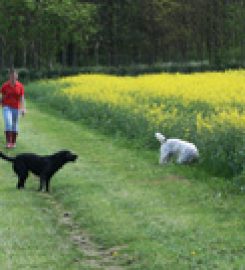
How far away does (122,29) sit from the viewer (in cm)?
7069

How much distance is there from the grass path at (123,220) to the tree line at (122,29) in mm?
45826

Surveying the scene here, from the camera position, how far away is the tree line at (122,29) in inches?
2402

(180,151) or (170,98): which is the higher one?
(170,98)

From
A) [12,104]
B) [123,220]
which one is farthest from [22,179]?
[12,104]

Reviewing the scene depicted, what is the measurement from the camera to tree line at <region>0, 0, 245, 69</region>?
61.0 meters

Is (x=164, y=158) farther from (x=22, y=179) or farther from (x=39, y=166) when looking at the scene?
(x=22, y=179)

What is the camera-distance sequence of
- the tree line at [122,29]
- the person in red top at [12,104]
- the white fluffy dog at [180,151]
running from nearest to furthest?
the white fluffy dog at [180,151] → the person in red top at [12,104] → the tree line at [122,29]

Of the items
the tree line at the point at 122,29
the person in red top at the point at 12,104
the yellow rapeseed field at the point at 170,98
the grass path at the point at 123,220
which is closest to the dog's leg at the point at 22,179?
the grass path at the point at 123,220

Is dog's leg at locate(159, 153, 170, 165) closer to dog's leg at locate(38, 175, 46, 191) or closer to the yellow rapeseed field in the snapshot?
the yellow rapeseed field

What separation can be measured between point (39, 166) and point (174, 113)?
617 cm

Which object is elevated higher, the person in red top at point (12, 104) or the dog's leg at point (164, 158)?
the person in red top at point (12, 104)

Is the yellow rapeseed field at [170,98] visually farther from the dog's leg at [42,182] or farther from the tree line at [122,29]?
the tree line at [122,29]

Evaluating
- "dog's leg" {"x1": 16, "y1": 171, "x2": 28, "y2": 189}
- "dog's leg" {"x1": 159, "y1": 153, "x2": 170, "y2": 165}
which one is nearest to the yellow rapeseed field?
"dog's leg" {"x1": 159, "y1": 153, "x2": 170, "y2": 165}

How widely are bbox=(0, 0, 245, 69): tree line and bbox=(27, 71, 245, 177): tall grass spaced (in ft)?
97.4
